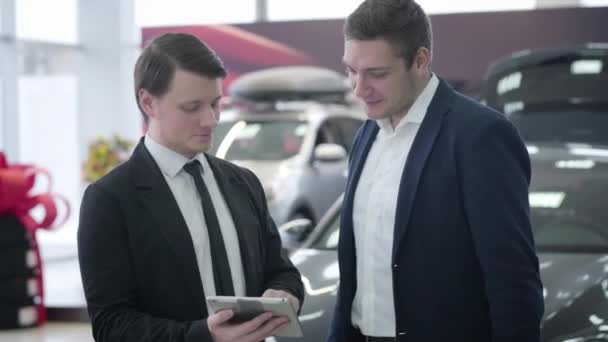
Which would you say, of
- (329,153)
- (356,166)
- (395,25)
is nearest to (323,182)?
(329,153)

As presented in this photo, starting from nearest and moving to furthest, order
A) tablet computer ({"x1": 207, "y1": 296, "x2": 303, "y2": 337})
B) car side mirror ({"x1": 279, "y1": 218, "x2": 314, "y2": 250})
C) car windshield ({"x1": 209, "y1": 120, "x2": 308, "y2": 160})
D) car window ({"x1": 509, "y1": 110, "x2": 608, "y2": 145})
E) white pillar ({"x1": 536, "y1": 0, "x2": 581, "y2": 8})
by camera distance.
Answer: tablet computer ({"x1": 207, "y1": 296, "x2": 303, "y2": 337}), car side mirror ({"x1": 279, "y1": 218, "x2": 314, "y2": 250}), car window ({"x1": 509, "y1": 110, "x2": 608, "y2": 145}), car windshield ({"x1": 209, "y1": 120, "x2": 308, "y2": 160}), white pillar ({"x1": 536, "y1": 0, "x2": 581, "y2": 8})

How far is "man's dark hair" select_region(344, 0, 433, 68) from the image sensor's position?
2168mm

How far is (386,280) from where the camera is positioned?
222 cm

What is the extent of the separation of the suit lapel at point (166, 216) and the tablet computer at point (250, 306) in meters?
0.10

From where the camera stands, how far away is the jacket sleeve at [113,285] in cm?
197

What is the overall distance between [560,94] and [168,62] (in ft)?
11.8

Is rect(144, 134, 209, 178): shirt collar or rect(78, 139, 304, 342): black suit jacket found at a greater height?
rect(144, 134, 209, 178): shirt collar

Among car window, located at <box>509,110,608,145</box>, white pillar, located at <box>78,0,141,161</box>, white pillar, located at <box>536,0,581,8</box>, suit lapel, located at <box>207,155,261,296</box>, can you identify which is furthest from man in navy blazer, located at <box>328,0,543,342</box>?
white pillar, located at <box>78,0,141,161</box>

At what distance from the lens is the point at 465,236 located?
2121mm

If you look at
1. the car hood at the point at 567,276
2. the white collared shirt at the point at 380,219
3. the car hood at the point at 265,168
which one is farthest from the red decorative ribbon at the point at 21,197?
the white collared shirt at the point at 380,219

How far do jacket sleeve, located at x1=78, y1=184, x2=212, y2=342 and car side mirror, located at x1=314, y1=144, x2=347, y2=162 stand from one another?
6.07 metres

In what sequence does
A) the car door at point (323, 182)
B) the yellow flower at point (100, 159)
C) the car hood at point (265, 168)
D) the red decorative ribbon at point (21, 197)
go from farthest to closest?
the yellow flower at point (100, 159) → the car door at point (323, 182) → the car hood at point (265, 168) → the red decorative ribbon at point (21, 197)

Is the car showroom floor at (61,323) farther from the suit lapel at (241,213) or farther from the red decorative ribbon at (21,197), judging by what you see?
the suit lapel at (241,213)

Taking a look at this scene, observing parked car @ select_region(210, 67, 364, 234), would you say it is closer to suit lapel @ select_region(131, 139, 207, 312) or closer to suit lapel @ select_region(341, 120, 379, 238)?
suit lapel @ select_region(341, 120, 379, 238)
